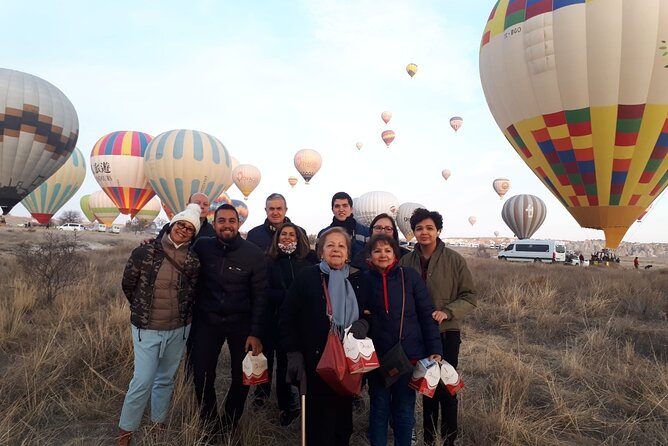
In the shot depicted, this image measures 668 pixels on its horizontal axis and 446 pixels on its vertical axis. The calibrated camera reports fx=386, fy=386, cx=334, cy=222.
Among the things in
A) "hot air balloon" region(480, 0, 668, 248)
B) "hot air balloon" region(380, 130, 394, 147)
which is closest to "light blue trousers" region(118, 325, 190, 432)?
"hot air balloon" region(480, 0, 668, 248)

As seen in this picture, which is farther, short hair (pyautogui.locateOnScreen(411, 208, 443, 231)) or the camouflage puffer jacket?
short hair (pyautogui.locateOnScreen(411, 208, 443, 231))

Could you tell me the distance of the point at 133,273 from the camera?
109 inches

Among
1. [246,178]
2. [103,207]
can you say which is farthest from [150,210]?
[246,178]

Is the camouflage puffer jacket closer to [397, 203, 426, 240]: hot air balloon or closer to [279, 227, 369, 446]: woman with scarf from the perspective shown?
[279, 227, 369, 446]: woman with scarf

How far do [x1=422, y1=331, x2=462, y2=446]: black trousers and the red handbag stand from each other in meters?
0.97

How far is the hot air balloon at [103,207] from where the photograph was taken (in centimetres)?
4828

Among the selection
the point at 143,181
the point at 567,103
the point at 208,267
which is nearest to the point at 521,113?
the point at 567,103

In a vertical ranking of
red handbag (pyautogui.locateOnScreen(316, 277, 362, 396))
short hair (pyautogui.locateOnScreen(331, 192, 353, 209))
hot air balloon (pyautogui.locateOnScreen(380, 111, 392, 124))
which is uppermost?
hot air balloon (pyautogui.locateOnScreen(380, 111, 392, 124))

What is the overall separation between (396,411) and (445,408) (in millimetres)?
486

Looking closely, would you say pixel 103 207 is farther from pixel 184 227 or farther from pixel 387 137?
pixel 184 227

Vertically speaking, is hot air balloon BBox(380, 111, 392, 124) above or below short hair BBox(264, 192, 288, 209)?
above

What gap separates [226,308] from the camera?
2.89m

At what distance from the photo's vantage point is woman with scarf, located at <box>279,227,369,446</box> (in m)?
2.39

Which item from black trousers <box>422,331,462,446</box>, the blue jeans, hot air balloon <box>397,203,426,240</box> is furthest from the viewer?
hot air balloon <box>397,203,426,240</box>
